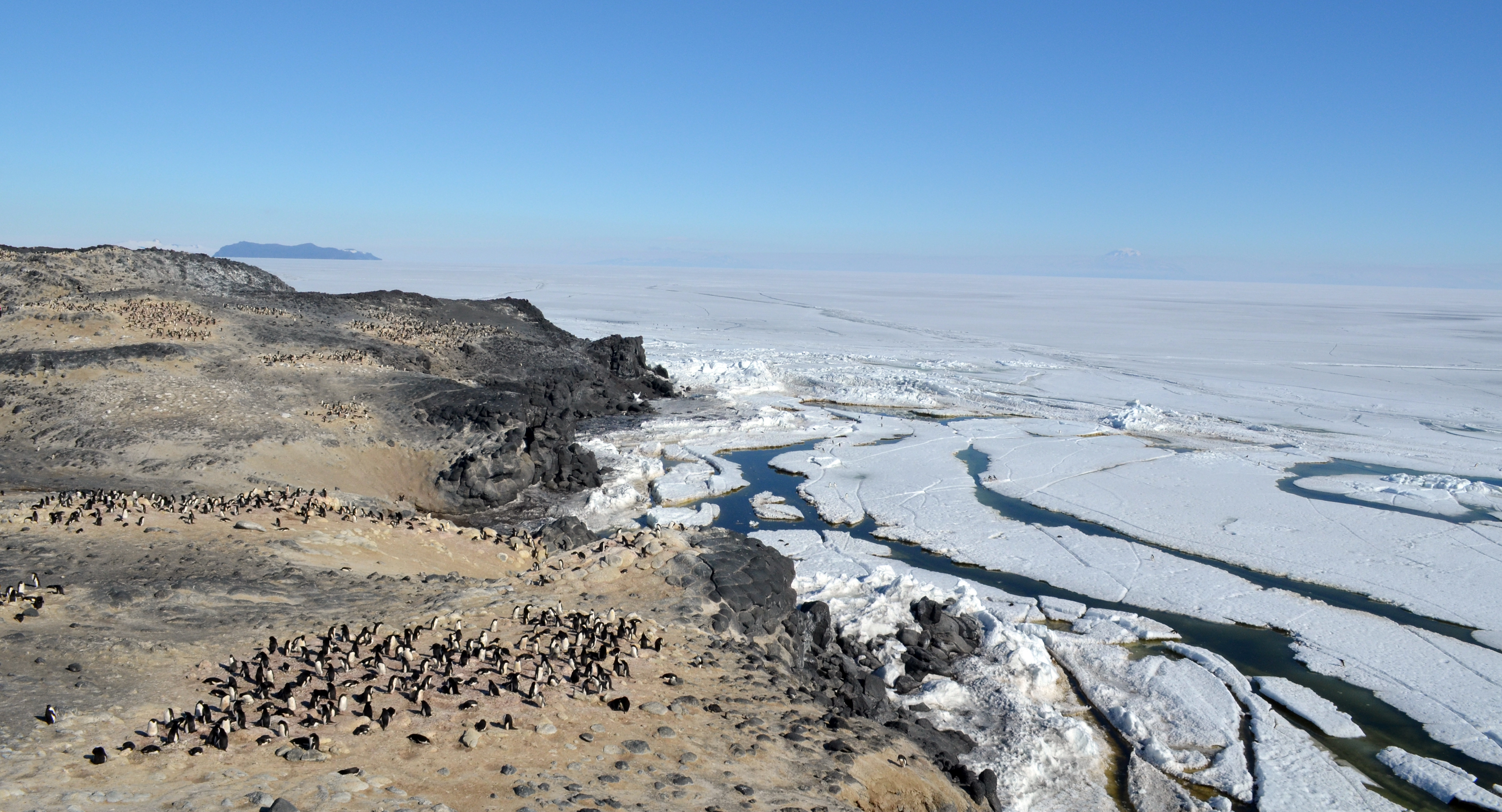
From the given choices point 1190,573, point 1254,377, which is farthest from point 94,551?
point 1254,377

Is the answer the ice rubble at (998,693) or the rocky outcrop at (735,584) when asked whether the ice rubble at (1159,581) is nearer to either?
the ice rubble at (998,693)

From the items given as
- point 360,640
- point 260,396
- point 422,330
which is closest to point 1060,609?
point 360,640

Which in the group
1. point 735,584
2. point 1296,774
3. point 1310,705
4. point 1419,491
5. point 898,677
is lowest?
point 1296,774

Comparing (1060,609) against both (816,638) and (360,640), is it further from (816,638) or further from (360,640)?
(360,640)

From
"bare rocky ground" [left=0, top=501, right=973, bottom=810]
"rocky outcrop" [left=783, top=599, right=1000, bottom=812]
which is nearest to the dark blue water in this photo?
"rocky outcrop" [left=783, top=599, right=1000, bottom=812]

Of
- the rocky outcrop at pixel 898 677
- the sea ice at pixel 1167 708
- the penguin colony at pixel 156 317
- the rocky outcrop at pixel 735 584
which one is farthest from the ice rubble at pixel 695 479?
the penguin colony at pixel 156 317
